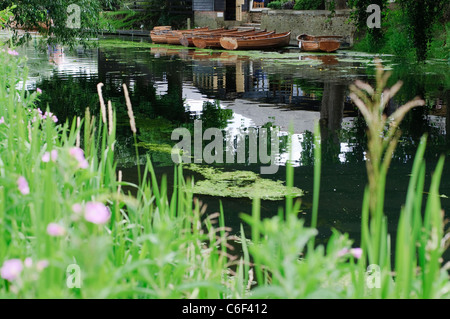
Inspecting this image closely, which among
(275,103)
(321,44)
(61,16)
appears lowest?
(275,103)

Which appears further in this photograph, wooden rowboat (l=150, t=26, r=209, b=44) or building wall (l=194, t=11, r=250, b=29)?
building wall (l=194, t=11, r=250, b=29)

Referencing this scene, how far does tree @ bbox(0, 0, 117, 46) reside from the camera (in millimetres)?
12133

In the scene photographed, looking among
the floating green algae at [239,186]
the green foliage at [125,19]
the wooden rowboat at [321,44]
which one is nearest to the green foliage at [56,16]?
the floating green algae at [239,186]

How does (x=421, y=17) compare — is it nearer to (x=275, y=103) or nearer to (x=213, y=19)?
(x=275, y=103)

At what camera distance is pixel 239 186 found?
681 cm

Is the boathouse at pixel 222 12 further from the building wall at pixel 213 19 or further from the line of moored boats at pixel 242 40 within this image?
the line of moored boats at pixel 242 40

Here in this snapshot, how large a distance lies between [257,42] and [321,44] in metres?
3.77

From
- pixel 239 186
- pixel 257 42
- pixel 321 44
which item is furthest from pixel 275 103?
pixel 257 42

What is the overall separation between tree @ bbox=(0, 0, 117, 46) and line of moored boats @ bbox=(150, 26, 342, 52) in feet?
42.4

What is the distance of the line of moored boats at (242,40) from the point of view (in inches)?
1001

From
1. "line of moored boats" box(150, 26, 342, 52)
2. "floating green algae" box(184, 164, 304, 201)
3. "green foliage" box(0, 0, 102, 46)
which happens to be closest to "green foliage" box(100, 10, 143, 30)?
"line of moored boats" box(150, 26, 342, 52)

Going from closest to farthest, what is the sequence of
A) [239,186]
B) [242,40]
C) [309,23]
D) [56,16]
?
[239,186], [56,16], [242,40], [309,23]

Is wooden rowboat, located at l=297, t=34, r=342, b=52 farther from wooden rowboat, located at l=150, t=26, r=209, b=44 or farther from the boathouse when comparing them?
the boathouse
